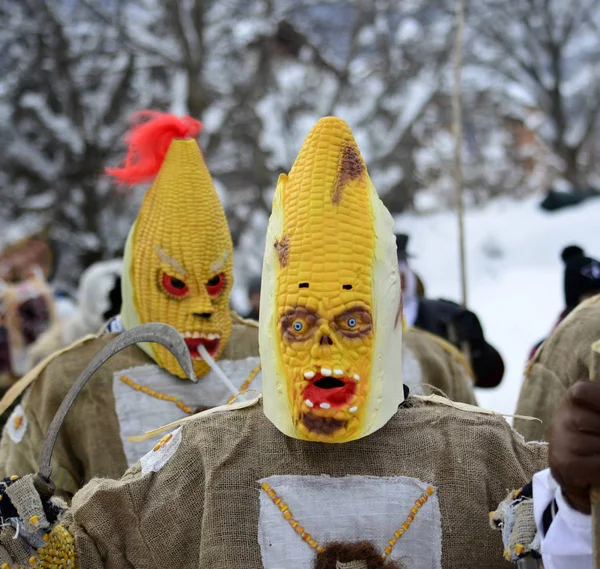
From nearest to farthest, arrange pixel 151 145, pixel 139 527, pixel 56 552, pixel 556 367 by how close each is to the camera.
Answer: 1. pixel 56 552
2. pixel 139 527
3. pixel 556 367
4. pixel 151 145

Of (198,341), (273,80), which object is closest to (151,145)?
(198,341)

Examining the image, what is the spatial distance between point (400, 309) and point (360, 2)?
9.80m

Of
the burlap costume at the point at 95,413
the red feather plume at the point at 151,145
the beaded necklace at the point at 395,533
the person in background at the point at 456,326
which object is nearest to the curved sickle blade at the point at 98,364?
the beaded necklace at the point at 395,533

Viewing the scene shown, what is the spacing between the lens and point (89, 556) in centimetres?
172

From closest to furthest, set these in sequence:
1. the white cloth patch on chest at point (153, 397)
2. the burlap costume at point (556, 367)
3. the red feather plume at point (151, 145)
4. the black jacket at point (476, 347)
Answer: the burlap costume at point (556, 367) < the white cloth patch on chest at point (153, 397) < the red feather plume at point (151, 145) < the black jacket at point (476, 347)

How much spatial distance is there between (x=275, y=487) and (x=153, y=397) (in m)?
0.92

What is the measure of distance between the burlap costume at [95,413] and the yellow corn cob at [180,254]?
0.08m

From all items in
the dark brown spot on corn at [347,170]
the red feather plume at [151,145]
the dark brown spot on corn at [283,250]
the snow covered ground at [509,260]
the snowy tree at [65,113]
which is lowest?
the snow covered ground at [509,260]

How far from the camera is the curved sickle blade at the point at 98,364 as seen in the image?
1631 mm

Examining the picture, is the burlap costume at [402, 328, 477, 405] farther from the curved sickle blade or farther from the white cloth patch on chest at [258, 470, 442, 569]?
the curved sickle blade

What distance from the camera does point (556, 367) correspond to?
2.51m

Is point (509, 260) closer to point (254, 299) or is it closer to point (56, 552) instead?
point (254, 299)

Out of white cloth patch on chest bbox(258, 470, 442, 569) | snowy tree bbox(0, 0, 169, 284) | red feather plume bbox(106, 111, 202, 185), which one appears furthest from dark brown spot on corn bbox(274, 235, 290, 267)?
snowy tree bbox(0, 0, 169, 284)

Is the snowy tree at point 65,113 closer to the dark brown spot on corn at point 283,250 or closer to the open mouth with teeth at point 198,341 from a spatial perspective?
the open mouth with teeth at point 198,341
